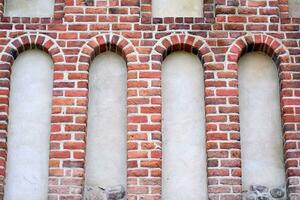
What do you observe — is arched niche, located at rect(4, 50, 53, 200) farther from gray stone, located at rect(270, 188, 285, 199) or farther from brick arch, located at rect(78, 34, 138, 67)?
gray stone, located at rect(270, 188, 285, 199)

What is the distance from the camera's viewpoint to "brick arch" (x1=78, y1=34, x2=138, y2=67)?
7.52 meters

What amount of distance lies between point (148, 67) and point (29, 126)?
1.26 m

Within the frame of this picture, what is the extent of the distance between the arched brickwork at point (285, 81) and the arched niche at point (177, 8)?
1.81ft

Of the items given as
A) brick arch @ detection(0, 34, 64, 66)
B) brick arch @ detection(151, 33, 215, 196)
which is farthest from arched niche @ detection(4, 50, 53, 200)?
brick arch @ detection(151, 33, 215, 196)

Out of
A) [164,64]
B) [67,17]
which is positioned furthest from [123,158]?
[67,17]

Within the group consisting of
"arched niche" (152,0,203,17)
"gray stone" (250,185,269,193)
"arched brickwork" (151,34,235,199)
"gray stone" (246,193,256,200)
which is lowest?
"gray stone" (246,193,256,200)

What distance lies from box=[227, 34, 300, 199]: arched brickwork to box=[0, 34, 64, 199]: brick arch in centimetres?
169

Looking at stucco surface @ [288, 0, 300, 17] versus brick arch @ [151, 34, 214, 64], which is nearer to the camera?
brick arch @ [151, 34, 214, 64]

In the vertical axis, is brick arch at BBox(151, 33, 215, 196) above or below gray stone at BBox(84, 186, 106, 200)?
above

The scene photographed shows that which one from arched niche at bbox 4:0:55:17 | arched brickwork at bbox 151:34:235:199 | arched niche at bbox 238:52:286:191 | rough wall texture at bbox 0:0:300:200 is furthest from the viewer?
arched niche at bbox 4:0:55:17

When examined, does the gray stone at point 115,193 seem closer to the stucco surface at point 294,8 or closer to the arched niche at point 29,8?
the arched niche at point 29,8

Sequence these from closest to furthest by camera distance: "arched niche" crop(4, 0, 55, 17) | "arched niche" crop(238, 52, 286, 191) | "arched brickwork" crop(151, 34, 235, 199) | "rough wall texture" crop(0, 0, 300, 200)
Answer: "rough wall texture" crop(0, 0, 300, 200), "arched niche" crop(238, 52, 286, 191), "arched brickwork" crop(151, 34, 235, 199), "arched niche" crop(4, 0, 55, 17)

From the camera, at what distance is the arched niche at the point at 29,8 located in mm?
7797

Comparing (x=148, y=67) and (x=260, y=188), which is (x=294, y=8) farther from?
(x=260, y=188)
